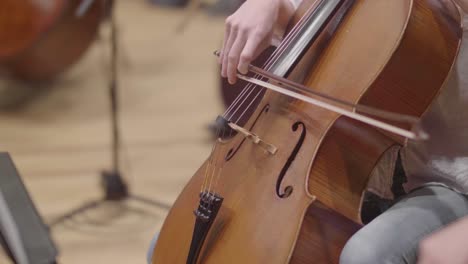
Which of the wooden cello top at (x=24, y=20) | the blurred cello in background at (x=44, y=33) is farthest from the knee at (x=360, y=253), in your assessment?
the wooden cello top at (x=24, y=20)

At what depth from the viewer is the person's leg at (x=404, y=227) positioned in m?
0.83

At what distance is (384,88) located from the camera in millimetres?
882

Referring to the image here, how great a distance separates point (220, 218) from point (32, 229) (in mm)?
270

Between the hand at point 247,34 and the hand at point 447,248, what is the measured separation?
38 centimetres

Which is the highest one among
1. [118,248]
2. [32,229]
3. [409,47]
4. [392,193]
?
[409,47]

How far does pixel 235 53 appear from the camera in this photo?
96 centimetres

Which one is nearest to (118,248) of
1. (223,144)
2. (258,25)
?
(223,144)

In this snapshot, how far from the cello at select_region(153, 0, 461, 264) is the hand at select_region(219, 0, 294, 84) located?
0.03 m

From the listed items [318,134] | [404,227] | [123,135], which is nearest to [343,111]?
[318,134]

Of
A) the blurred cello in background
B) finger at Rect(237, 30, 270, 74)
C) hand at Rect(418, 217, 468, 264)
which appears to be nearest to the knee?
hand at Rect(418, 217, 468, 264)

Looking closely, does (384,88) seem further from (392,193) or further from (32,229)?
(32,229)

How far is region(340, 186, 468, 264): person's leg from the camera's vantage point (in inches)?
32.8

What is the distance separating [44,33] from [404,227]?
1609 millimetres

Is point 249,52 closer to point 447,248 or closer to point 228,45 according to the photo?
point 228,45
